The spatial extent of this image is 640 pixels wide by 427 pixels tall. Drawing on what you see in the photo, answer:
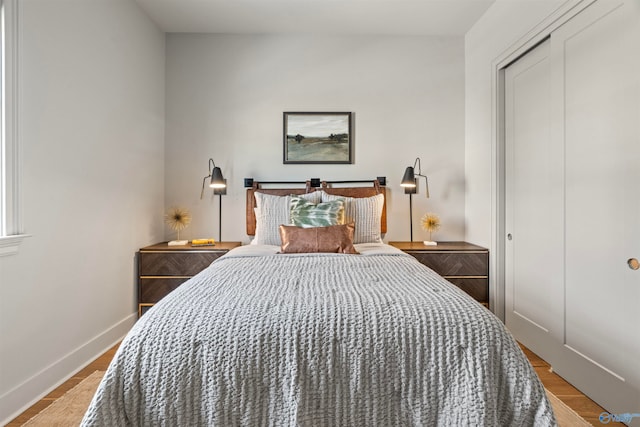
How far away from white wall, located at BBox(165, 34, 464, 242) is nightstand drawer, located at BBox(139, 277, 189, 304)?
619mm

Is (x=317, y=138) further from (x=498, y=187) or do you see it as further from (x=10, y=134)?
(x=10, y=134)

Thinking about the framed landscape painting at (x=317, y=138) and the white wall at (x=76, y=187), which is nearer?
the white wall at (x=76, y=187)

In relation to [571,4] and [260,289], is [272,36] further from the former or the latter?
[260,289]

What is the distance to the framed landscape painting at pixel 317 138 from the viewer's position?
342cm

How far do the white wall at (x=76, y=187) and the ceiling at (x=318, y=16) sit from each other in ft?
1.32

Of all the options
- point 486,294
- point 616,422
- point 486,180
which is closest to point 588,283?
point 616,422

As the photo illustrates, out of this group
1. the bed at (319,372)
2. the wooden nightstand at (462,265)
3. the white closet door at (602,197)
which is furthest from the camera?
the wooden nightstand at (462,265)

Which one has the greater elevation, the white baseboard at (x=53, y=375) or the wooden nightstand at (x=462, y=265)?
the wooden nightstand at (x=462, y=265)

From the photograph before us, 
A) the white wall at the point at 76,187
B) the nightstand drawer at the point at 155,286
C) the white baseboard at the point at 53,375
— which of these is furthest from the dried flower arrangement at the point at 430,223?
the white baseboard at the point at 53,375

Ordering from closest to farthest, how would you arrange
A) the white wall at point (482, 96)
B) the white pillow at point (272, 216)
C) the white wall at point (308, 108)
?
the white wall at point (482, 96) < the white pillow at point (272, 216) < the white wall at point (308, 108)

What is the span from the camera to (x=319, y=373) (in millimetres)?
1106

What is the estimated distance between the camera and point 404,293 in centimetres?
139

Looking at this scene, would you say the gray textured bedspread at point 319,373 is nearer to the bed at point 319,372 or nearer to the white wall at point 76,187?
the bed at point 319,372

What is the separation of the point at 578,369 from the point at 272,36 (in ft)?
12.0
